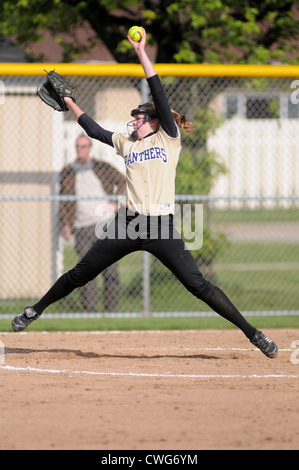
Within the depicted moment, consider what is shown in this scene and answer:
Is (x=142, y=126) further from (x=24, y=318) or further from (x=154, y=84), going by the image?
(x=24, y=318)

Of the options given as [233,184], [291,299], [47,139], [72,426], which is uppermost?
[72,426]

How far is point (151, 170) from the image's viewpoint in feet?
22.6

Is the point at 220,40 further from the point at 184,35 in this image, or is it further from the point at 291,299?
the point at 291,299

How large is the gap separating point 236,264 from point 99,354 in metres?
8.76

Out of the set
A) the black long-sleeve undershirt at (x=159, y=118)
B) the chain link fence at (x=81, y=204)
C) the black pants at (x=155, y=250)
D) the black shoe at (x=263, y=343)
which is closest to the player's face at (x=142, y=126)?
the black long-sleeve undershirt at (x=159, y=118)

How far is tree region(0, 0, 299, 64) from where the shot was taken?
11.8 m

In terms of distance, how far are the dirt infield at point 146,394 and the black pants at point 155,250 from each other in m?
0.63

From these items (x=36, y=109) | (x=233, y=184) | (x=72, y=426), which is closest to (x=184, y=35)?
(x=36, y=109)

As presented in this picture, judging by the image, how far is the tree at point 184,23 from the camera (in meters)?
11.8

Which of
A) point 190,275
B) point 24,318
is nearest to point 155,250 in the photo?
point 190,275

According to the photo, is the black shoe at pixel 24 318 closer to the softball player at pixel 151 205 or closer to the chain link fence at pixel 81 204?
the softball player at pixel 151 205

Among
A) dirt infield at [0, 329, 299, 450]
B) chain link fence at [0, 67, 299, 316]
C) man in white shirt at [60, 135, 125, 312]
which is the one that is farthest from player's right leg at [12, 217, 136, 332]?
man in white shirt at [60, 135, 125, 312]

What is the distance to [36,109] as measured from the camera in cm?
1168

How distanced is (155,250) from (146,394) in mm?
1352
